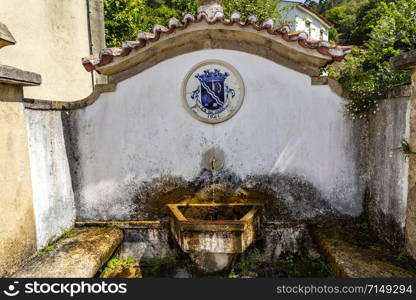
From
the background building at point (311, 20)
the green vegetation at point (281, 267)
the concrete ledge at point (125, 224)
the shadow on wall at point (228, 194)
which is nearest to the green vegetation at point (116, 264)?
the concrete ledge at point (125, 224)

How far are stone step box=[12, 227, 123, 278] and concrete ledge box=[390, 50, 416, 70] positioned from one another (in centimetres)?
442

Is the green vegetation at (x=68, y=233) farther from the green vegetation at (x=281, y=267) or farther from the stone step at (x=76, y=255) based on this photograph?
the green vegetation at (x=281, y=267)

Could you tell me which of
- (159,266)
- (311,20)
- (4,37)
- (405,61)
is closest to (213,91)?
(405,61)

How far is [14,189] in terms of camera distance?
414 cm

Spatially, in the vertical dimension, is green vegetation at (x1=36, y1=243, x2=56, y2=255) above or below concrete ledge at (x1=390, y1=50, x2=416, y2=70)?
below

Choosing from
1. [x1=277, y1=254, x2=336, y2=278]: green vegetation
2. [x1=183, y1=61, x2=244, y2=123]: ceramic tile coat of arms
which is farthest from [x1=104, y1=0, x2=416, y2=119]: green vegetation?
[x1=277, y1=254, x2=336, y2=278]: green vegetation

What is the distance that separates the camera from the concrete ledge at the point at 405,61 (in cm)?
350

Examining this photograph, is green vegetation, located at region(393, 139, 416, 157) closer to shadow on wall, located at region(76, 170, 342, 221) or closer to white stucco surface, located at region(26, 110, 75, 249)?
shadow on wall, located at region(76, 170, 342, 221)

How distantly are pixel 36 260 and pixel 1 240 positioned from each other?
2.04ft

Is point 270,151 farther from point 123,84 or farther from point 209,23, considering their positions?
point 123,84

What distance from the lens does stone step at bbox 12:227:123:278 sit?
155 inches

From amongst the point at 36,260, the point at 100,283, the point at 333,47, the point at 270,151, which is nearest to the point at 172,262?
the point at 100,283

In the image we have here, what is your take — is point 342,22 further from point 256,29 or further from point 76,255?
point 76,255

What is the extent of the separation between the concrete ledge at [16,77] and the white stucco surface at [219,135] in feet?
3.67
